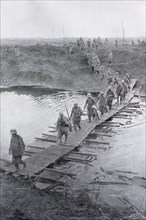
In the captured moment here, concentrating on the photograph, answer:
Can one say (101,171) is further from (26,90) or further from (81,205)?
(26,90)

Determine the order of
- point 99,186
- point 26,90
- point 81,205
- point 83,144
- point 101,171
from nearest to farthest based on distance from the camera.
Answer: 1. point 81,205
2. point 99,186
3. point 101,171
4. point 83,144
5. point 26,90

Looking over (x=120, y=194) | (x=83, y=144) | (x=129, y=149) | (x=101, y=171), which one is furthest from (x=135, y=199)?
(x=83, y=144)

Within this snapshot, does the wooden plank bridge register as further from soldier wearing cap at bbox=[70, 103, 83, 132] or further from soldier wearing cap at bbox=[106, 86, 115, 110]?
soldier wearing cap at bbox=[106, 86, 115, 110]

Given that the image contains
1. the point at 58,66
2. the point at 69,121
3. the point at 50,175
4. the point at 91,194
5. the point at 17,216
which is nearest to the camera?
the point at 17,216

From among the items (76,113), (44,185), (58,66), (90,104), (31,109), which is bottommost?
(44,185)

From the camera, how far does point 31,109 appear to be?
2505 centimetres

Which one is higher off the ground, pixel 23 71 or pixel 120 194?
pixel 23 71

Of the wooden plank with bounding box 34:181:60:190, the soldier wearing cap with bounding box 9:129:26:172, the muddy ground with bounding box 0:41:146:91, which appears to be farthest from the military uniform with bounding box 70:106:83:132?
the muddy ground with bounding box 0:41:146:91

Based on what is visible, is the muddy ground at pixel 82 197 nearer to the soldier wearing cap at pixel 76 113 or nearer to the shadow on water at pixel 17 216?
the shadow on water at pixel 17 216

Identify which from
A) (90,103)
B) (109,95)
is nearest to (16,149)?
(90,103)

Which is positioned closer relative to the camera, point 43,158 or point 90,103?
point 43,158

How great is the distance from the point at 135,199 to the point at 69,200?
1.95 m

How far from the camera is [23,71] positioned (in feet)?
138

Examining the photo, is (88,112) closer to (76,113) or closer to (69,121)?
(76,113)
